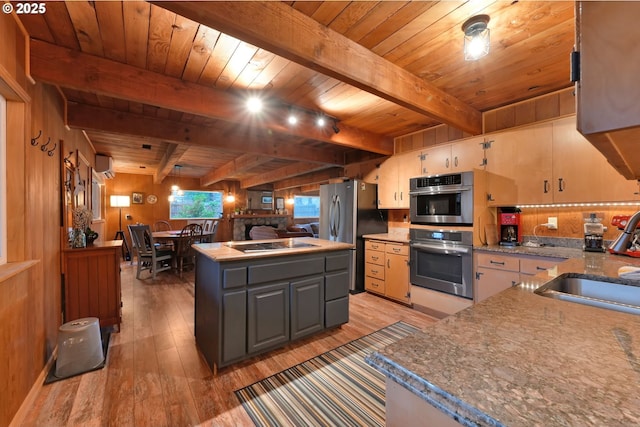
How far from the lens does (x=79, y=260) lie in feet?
8.80

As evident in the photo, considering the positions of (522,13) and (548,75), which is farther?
(548,75)

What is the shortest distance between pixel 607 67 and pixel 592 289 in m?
1.48

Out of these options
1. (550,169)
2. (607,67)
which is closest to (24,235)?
(607,67)

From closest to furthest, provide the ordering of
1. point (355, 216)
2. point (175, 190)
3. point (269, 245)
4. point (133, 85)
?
point (133, 85) → point (269, 245) → point (355, 216) → point (175, 190)

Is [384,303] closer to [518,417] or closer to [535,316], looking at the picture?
[535,316]

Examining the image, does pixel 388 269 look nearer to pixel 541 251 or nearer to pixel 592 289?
pixel 541 251

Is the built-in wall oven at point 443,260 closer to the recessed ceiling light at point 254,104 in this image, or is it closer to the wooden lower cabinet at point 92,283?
the recessed ceiling light at point 254,104

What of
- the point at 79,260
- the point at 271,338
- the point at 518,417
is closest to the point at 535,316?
the point at 518,417

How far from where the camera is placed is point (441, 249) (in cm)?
314

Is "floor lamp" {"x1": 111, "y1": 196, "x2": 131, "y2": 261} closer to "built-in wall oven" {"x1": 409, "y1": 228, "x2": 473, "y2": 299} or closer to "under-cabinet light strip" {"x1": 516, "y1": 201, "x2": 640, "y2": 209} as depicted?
"built-in wall oven" {"x1": 409, "y1": 228, "x2": 473, "y2": 299}

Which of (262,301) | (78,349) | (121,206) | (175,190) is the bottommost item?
(78,349)

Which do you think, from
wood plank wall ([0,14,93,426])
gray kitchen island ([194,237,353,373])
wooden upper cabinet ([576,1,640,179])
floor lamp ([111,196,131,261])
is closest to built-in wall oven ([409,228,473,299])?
gray kitchen island ([194,237,353,373])

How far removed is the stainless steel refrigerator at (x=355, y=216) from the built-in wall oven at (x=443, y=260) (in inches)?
36.5

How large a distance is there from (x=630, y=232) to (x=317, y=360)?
2.25 meters
